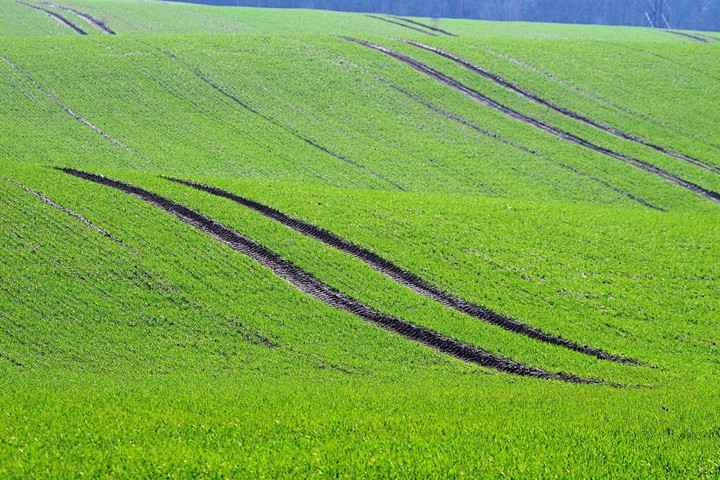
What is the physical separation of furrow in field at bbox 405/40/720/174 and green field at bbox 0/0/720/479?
0.27m

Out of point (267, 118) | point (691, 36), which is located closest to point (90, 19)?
point (267, 118)

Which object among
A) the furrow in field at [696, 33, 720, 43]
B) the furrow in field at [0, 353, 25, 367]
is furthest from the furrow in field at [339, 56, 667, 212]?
the furrow in field at [696, 33, 720, 43]

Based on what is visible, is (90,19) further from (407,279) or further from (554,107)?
(407,279)

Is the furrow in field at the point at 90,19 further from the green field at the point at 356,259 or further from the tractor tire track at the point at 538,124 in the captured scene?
the tractor tire track at the point at 538,124

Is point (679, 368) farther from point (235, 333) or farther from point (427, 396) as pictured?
point (235, 333)

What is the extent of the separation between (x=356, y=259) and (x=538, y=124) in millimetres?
29145

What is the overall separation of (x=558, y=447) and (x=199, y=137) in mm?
37095

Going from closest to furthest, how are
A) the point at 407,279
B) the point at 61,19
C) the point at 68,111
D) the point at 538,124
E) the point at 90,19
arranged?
the point at 407,279
the point at 68,111
the point at 538,124
the point at 61,19
the point at 90,19

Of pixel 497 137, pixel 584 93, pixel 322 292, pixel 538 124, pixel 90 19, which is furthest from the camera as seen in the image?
pixel 90 19

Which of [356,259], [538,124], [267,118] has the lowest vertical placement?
[356,259]

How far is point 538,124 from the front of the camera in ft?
178

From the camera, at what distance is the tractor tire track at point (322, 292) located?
75.9 feet

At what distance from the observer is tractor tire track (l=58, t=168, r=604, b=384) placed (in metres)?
23.1

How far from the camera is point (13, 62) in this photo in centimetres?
5425
